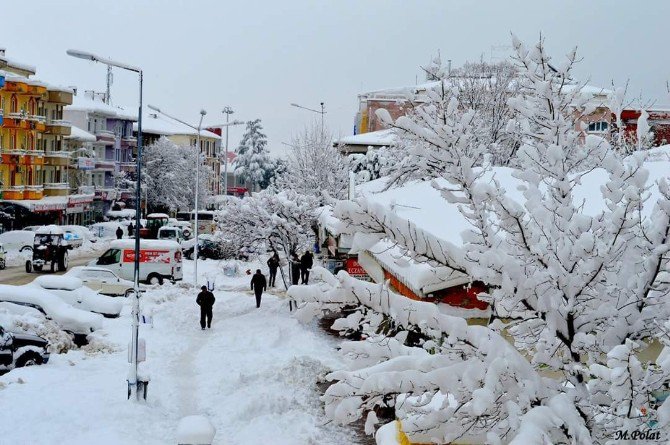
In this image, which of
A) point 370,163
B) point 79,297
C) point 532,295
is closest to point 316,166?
point 370,163

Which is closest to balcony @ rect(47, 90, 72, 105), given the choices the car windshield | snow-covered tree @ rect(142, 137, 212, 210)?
snow-covered tree @ rect(142, 137, 212, 210)

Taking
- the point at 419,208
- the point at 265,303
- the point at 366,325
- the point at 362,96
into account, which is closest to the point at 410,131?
the point at 366,325

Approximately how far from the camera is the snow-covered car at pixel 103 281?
35.4 metres

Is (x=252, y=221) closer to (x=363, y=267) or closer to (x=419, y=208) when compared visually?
(x=363, y=267)

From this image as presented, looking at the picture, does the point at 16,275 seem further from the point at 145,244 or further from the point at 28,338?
the point at 28,338

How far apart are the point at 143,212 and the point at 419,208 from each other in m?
69.0

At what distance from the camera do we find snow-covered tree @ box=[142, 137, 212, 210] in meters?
92.0

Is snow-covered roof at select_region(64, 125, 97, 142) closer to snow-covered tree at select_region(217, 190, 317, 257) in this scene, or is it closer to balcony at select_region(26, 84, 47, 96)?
balcony at select_region(26, 84, 47, 96)

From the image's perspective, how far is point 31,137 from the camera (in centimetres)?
6781

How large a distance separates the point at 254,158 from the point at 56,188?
150ft

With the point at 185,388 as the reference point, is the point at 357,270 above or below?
above

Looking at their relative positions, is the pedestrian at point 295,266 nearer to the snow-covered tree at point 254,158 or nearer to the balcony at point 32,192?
the balcony at point 32,192

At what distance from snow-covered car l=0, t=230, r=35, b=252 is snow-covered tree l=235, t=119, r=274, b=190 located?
61.0 meters

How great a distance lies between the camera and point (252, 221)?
116 feet
